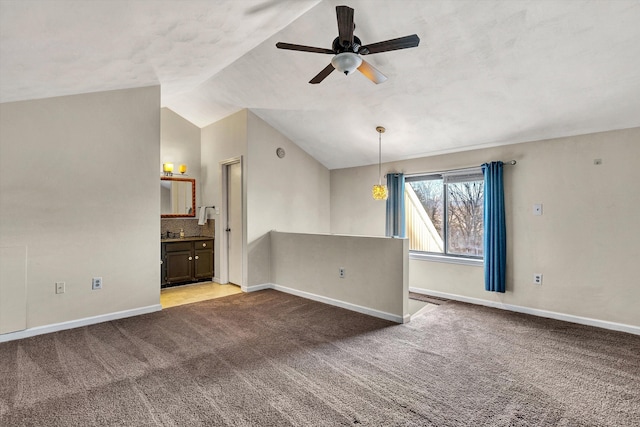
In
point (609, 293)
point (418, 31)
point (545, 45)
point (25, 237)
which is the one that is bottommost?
point (609, 293)

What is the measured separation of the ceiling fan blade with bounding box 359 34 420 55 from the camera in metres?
2.39

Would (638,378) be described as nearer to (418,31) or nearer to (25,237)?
(418,31)

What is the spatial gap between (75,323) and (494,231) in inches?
203

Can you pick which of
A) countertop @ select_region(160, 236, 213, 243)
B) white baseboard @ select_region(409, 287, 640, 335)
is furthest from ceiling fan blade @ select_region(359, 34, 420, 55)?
countertop @ select_region(160, 236, 213, 243)

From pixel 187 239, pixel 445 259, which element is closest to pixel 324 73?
pixel 445 259

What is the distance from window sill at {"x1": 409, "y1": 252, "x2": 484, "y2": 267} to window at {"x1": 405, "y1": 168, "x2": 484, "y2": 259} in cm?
9

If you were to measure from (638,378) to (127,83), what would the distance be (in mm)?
5614

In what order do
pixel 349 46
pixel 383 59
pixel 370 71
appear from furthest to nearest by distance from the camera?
pixel 383 59 → pixel 370 71 → pixel 349 46

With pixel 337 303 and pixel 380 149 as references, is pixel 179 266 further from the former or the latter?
pixel 380 149

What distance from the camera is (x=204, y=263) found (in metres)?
5.90

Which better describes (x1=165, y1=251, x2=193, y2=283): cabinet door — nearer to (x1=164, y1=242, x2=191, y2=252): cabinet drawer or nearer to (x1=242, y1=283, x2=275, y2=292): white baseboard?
(x1=164, y1=242, x2=191, y2=252): cabinet drawer

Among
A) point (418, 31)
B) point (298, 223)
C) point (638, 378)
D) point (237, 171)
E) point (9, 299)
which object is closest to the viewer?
point (638, 378)

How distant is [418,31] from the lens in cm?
295

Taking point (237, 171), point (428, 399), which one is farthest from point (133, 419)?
point (237, 171)
